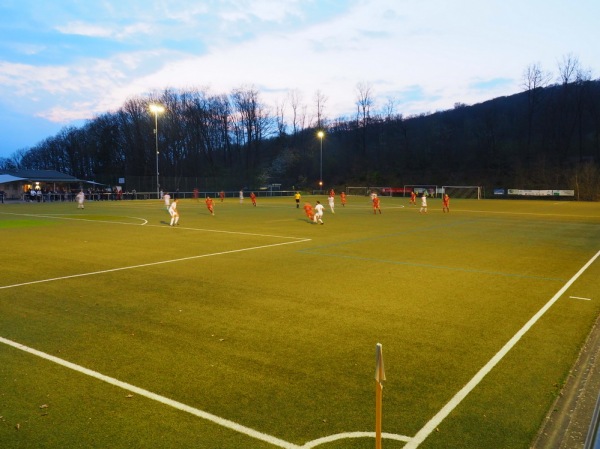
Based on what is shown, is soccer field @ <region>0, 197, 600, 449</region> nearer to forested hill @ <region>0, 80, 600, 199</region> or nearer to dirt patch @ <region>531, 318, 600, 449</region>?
dirt patch @ <region>531, 318, 600, 449</region>

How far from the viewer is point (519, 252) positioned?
16.9m

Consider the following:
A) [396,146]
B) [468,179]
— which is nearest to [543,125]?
[468,179]

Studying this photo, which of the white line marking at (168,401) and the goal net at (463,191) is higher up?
the goal net at (463,191)

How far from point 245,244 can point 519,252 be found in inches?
418

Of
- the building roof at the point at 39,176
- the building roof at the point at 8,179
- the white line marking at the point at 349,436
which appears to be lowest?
the white line marking at the point at 349,436

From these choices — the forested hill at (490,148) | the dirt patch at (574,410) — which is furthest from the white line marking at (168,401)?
the forested hill at (490,148)

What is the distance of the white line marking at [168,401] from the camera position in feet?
14.9

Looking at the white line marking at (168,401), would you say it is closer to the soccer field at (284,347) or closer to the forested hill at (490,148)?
the soccer field at (284,347)

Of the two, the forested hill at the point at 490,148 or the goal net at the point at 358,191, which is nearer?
the forested hill at the point at 490,148

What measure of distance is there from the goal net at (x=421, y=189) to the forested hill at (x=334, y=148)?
5.36 metres

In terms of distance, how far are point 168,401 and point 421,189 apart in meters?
82.2

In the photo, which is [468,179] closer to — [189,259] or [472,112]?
[472,112]

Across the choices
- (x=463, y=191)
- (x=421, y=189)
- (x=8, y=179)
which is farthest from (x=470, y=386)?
(x=421, y=189)

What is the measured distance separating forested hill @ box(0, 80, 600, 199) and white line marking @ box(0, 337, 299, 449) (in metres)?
73.2
